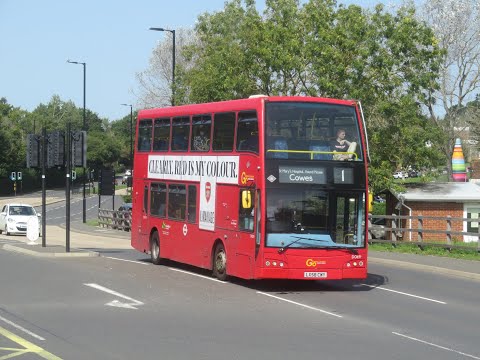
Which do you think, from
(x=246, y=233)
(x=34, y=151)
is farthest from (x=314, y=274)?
(x=34, y=151)

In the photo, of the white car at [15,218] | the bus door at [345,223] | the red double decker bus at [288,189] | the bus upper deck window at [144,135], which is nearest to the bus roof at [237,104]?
the red double decker bus at [288,189]

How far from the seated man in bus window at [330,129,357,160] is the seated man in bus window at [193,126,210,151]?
11.6 ft

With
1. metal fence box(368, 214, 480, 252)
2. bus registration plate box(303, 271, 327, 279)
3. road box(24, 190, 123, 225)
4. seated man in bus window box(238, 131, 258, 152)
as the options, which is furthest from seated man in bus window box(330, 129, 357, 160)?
road box(24, 190, 123, 225)

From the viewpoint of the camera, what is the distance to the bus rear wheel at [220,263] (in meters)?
19.4

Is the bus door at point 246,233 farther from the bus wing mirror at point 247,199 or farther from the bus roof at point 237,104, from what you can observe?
the bus roof at point 237,104

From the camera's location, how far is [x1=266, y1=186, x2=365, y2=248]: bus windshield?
17500 mm

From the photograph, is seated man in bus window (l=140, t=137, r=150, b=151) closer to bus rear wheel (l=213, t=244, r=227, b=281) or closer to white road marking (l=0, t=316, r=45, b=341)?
bus rear wheel (l=213, t=244, r=227, b=281)

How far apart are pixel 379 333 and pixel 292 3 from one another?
27967 mm

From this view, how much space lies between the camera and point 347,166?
18.1 m

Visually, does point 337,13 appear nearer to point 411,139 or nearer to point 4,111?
point 411,139

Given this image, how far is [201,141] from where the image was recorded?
68.3ft

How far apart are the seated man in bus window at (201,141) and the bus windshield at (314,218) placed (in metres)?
3.48

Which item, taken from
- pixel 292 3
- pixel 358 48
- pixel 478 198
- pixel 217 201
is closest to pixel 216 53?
pixel 292 3

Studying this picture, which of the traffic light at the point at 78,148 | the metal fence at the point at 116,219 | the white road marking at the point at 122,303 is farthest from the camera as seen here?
the metal fence at the point at 116,219
